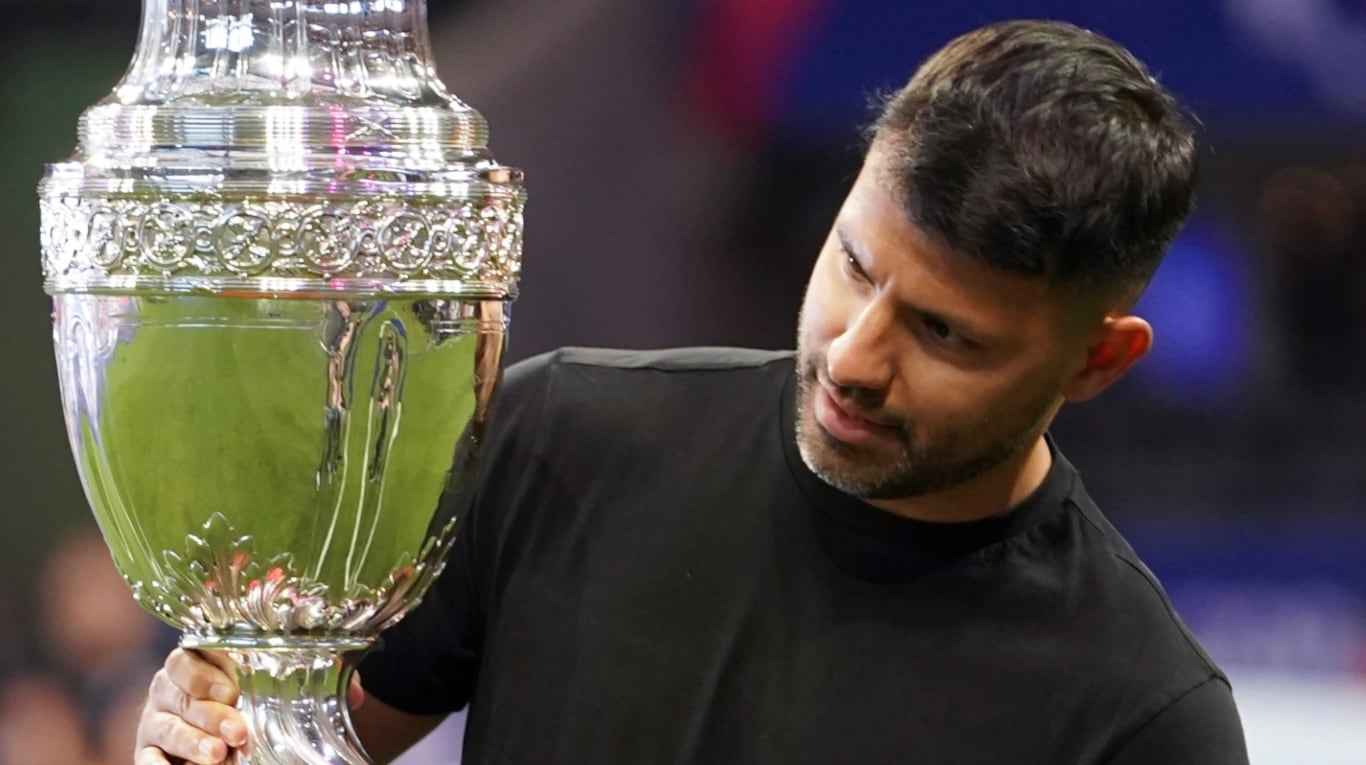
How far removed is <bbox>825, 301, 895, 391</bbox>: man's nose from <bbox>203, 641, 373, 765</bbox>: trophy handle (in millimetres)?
342

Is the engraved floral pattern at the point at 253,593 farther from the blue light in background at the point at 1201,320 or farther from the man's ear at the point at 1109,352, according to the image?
the blue light in background at the point at 1201,320

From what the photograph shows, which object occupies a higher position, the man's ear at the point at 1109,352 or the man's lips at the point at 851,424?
the man's ear at the point at 1109,352

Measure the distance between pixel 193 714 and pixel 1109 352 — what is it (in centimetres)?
64

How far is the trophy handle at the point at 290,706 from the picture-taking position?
94cm

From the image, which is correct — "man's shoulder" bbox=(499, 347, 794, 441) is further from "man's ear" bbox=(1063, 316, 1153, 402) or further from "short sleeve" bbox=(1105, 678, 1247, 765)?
"short sleeve" bbox=(1105, 678, 1247, 765)

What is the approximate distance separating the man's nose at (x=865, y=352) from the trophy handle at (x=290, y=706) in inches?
13.5

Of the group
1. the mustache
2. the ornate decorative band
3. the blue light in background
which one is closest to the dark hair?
the mustache

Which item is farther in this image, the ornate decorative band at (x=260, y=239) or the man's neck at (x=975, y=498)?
the man's neck at (x=975, y=498)

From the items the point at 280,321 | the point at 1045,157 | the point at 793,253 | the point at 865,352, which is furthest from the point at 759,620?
the point at 793,253

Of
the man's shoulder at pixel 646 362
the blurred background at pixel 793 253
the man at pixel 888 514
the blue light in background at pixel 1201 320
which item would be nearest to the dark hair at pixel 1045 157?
the man at pixel 888 514

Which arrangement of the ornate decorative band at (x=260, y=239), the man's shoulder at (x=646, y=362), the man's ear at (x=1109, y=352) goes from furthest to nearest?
the man's shoulder at (x=646, y=362) → the man's ear at (x=1109, y=352) → the ornate decorative band at (x=260, y=239)

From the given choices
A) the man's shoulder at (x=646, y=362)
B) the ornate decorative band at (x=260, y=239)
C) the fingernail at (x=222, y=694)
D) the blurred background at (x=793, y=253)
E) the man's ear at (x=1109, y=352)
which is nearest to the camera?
the ornate decorative band at (x=260, y=239)

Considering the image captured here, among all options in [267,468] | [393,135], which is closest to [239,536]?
[267,468]

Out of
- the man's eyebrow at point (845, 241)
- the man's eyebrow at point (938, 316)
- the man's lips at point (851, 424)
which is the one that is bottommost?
the man's lips at point (851, 424)
